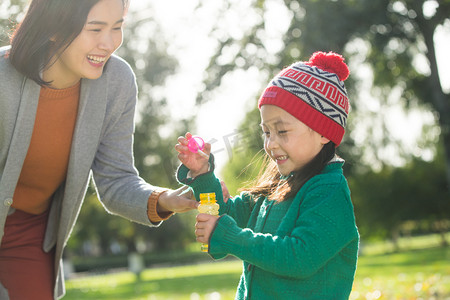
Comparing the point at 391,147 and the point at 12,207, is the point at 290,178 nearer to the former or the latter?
the point at 12,207

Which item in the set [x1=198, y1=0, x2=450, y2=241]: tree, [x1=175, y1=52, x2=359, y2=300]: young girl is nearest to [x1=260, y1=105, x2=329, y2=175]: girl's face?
[x1=175, y1=52, x2=359, y2=300]: young girl

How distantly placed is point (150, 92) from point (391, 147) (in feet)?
34.2

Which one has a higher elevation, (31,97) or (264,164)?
(31,97)

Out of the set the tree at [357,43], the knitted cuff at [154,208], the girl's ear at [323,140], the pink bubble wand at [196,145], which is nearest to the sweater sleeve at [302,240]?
the girl's ear at [323,140]

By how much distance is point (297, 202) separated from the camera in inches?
100

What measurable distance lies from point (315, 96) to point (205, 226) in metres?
0.76

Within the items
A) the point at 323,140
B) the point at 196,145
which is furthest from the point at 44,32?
the point at 323,140

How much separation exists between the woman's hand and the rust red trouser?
31.1 inches

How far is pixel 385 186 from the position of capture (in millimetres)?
33156

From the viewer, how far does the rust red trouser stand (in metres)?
3.28

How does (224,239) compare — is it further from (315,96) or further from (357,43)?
(357,43)

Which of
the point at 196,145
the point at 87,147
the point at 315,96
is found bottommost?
the point at 87,147

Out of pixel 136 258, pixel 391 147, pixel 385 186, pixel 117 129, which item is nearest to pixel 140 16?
pixel 136 258

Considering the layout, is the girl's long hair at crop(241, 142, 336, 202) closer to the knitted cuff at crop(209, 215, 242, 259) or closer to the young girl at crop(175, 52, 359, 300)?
the young girl at crop(175, 52, 359, 300)
